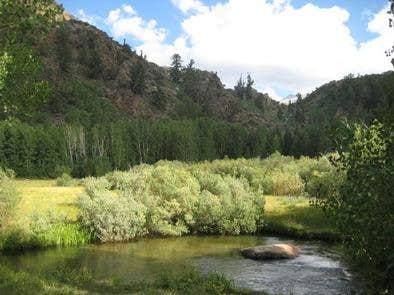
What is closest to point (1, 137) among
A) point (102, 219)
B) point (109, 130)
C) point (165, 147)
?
point (109, 130)

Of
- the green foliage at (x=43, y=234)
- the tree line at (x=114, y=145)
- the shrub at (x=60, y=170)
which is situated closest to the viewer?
the green foliage at (x=43, y=234)

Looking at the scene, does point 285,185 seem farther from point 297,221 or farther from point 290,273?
point 290,273

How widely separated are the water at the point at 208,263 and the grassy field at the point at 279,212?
13.1 ft

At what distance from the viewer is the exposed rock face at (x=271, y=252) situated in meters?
42.0

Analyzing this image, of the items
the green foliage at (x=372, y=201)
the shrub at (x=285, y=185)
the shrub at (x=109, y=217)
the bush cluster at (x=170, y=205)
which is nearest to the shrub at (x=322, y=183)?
the bush cluster at (x=170, y=205)

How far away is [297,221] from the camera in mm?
56375

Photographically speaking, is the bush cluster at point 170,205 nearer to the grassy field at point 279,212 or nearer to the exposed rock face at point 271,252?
the grassy field at point 279,212

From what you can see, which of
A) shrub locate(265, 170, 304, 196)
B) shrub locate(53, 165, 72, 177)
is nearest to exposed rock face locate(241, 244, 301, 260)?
shrub locate(265, 170, 304, 196)

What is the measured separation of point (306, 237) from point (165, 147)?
10888 cm

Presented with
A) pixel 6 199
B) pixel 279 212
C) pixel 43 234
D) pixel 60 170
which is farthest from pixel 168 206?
pixel 60 170

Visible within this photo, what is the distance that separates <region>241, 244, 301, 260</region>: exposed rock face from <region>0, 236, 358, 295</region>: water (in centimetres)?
76

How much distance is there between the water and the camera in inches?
1328

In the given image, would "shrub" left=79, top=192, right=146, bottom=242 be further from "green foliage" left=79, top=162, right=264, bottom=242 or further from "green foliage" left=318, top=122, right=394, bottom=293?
"green foliage" left=318, top=122, right=394, bottom=293

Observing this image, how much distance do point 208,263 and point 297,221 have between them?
62.1 ft
